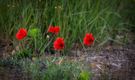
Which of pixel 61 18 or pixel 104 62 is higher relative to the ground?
pixel 61 18

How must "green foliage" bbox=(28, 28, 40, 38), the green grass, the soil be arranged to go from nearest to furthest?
the soil, "green foliage" bbox=(28, 28, 40, 38), the green grass

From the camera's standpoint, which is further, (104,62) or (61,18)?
(61,18)

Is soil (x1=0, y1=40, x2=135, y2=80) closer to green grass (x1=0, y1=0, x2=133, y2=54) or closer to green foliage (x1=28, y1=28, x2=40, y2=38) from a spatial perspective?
green grass (x1=0, y1=0, x2=133, y2=54)

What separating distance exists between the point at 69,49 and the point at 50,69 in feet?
3.97

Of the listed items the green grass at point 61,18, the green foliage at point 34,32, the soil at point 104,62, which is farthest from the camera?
the green grass at point 61,18

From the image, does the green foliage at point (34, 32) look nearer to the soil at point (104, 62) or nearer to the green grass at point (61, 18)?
the green grass at point (61, 18)

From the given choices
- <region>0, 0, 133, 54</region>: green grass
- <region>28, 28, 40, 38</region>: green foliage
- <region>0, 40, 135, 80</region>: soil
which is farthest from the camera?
<region>0, 0, 133, 54</region>: green grass

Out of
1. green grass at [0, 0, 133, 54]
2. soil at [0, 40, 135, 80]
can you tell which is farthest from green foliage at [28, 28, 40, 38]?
soil at [0, 40, 135, 80]

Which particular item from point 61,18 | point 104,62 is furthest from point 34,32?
point 104,62

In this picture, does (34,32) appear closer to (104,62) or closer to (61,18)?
(61,18)

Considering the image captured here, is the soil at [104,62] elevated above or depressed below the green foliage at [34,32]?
below

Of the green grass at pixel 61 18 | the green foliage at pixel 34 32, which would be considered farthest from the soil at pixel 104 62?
the green foliage at pixel 34 32

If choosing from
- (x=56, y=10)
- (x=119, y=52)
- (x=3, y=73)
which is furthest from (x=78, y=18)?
(x=3, y=73)

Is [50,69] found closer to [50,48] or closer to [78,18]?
[50,48]
